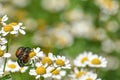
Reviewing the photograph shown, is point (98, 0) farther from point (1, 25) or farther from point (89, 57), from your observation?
point (1, 25)

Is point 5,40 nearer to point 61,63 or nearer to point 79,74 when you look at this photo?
point 61,63

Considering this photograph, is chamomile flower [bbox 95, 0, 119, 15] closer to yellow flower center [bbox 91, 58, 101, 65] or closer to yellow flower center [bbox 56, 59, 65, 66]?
yellow flower center [bbox 91, 58, 101, 65]

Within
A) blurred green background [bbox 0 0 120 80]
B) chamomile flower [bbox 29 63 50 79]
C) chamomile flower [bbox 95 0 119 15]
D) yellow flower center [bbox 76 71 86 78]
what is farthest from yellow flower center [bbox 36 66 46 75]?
chamomile flower [bbox 95 0 119 15]

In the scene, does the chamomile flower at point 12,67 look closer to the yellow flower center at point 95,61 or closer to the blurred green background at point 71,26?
the yellow flower center at point 95,61

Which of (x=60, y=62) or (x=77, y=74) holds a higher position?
(x=77, y=74)

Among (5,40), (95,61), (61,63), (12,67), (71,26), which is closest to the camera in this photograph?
(5,40)

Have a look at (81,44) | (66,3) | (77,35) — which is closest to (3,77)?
(81,44)

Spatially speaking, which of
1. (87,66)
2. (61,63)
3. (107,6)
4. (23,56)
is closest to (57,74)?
(61,63)
